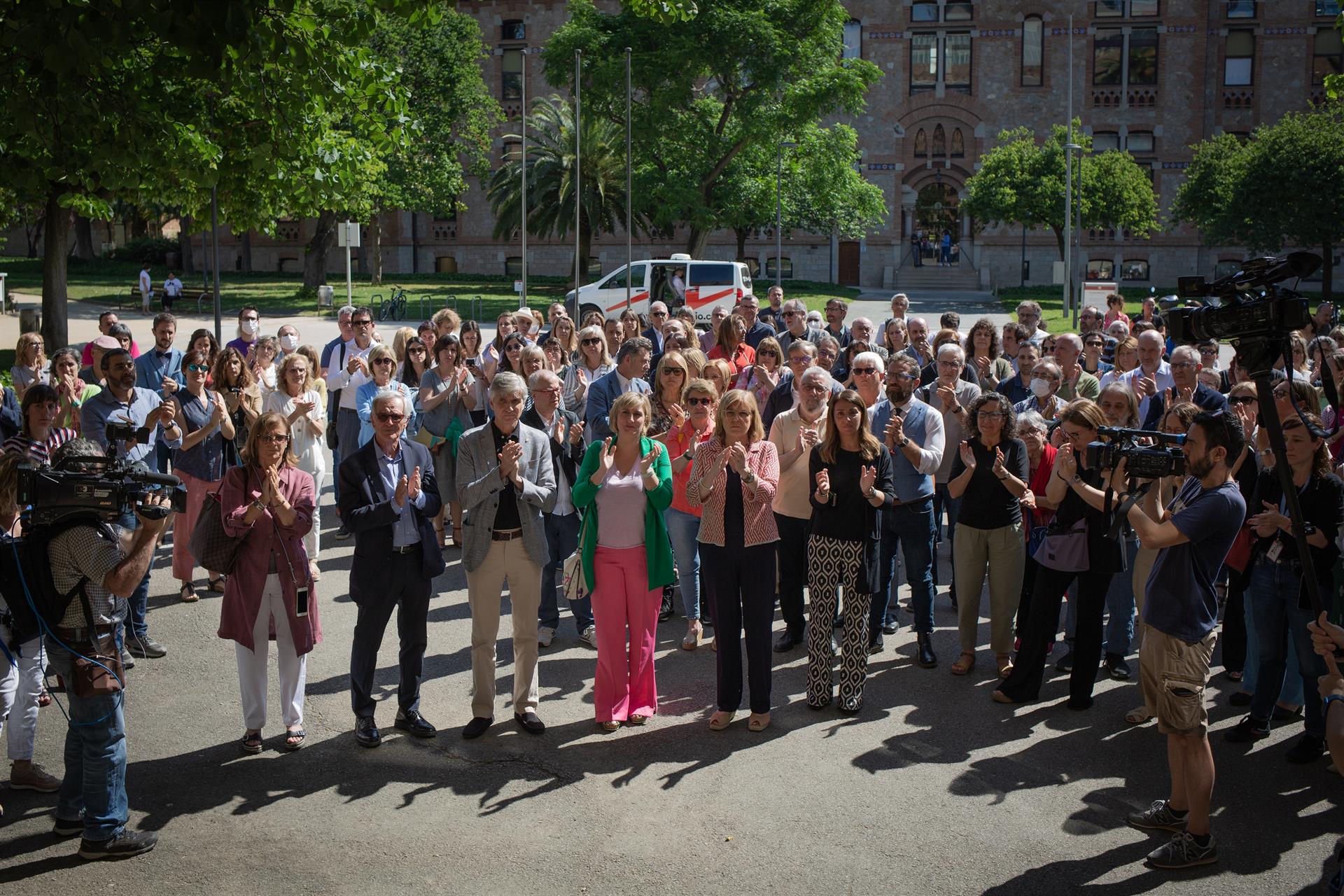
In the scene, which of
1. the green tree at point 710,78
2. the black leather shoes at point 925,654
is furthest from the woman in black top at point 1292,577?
the green tree at point 710,78

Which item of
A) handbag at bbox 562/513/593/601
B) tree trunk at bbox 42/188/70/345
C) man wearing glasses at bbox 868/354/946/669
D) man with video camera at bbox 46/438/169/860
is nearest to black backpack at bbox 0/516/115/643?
man with video camera at bbox 46/438/169/860

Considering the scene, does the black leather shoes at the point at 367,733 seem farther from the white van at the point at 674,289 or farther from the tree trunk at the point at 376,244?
the tree trunk at the point at 376,244

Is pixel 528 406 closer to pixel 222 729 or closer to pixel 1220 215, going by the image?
pixel 222 729

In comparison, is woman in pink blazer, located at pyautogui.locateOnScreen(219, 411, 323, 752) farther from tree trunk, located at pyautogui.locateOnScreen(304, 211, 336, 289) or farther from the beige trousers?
tree trunk, located at pyautogui.locateOnScreen(304, 211, 336, 289)

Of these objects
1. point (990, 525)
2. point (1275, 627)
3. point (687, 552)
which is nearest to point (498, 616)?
point (687, 552)

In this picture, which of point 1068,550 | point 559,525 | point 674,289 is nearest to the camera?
point 1068,550

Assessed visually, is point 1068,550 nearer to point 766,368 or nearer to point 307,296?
point 766,368

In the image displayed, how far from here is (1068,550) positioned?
24.9ft

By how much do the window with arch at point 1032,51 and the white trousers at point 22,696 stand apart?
5170 centimetres

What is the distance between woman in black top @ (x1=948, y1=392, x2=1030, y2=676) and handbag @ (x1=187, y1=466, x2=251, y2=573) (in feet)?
14.5

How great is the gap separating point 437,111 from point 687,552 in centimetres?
4199

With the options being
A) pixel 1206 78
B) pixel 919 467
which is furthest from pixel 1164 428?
pixel 1206 78

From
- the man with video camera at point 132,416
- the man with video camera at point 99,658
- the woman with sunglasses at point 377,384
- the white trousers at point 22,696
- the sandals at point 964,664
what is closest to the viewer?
the man with video camera at point 99,658

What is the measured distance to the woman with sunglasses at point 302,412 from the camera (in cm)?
1027
